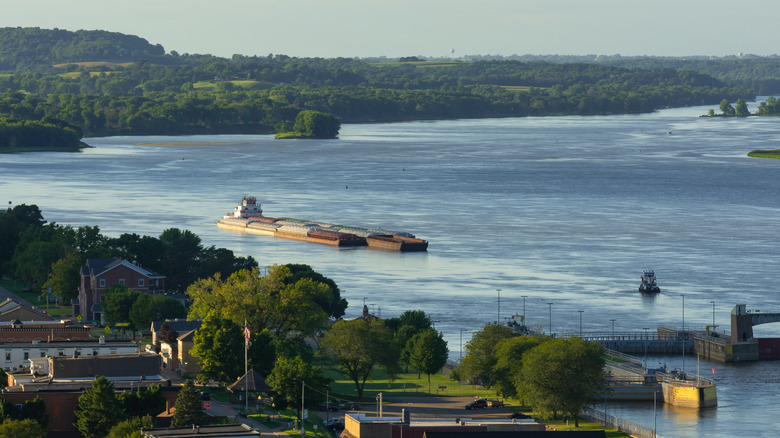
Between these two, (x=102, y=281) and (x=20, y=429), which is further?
(x=102, y=281)

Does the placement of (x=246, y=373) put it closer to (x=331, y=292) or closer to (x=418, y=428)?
(x=418, y=428)

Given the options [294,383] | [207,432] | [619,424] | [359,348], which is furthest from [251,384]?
[619,424]

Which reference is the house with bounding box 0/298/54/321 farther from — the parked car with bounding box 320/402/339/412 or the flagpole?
the parked car with bounding box 320/402/339/412

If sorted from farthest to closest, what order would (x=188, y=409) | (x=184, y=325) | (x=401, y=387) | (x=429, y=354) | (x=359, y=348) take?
(x=184, y=325) → (x=429, y=354) → (x=401, y=387) → (x=359, y=348) → (x=188, y=409)

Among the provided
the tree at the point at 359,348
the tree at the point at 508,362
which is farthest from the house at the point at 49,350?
the tree at the point at 508,362

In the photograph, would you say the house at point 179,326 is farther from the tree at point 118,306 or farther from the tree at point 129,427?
the tree at point 129,427

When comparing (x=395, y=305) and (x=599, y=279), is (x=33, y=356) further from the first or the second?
(x=599, y=279)
